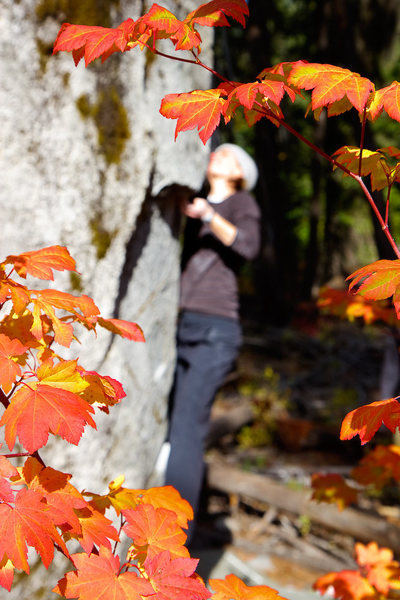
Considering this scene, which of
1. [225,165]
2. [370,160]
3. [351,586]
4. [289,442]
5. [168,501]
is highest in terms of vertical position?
[225,165]

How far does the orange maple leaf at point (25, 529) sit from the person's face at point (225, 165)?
2.41 m

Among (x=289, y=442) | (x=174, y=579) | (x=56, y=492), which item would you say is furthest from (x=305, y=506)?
(x=56, y=492)

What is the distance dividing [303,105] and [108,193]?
35.1 ft

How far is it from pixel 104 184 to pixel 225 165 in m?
1.10

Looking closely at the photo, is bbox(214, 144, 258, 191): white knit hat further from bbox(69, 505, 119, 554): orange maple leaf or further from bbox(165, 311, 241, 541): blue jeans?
bbox(69, 505, 119, 554): orange maple leaf

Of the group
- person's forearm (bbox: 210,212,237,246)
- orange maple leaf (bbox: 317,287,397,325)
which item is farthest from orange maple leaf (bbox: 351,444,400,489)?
person's forearm (bbox: 210,212,237,246)

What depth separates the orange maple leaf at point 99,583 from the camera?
3.10ft

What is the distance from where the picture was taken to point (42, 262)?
1234 mm

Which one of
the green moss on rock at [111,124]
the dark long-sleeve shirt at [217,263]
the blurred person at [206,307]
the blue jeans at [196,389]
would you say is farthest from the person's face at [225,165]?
the green moss on rock at [111,124]

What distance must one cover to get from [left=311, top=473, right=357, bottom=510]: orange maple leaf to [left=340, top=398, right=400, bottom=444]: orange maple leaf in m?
1.56

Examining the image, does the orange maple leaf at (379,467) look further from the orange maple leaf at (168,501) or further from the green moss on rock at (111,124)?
the green moss on rock at (111,124)

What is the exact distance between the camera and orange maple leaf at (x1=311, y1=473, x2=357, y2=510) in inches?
98.5

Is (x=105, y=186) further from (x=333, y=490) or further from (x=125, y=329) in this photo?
(x=333, y=490)

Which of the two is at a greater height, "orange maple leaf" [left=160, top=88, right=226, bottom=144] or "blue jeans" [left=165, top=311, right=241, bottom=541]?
"orange maple leaf" [left=160, top=88, right=226, bottom=144]
